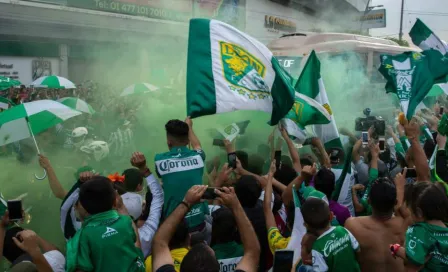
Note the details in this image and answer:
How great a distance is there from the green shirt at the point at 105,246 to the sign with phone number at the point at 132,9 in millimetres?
15717

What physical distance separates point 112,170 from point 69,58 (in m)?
11.6

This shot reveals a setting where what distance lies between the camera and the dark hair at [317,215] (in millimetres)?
2410

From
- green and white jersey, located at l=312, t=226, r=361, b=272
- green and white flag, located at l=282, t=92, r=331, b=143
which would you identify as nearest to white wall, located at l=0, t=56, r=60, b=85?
green and white flag, located at l=282, t=92, r=331, b=143

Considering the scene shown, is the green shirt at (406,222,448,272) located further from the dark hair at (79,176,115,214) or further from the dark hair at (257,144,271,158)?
the dark hair at (257,144,271,158)

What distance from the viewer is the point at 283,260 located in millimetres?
2570

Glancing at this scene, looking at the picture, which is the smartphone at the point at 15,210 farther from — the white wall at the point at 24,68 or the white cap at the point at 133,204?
the white wall at the point at 24,68

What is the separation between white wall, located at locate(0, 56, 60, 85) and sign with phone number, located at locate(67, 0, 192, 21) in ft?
7.49

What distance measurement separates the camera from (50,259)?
250 centimetres

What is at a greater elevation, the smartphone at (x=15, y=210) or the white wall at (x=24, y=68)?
A: the white wall at (x=24, y=68)

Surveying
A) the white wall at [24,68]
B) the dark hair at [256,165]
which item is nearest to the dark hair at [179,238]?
the dark hair at [256,165]

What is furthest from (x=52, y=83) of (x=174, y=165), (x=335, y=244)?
(x=335, y=244)

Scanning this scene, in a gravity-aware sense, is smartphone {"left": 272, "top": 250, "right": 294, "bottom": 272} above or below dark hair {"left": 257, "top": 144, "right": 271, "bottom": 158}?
below

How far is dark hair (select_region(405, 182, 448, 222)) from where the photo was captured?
244cm

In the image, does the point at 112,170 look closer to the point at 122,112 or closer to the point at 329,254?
the point at 122,112
